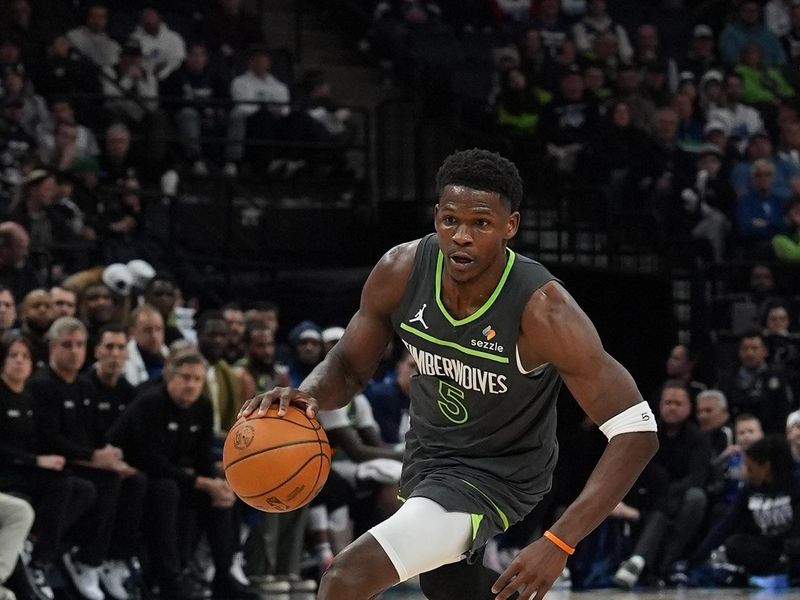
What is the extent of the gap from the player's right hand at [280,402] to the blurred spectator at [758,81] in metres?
13.0

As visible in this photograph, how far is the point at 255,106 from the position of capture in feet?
49.2

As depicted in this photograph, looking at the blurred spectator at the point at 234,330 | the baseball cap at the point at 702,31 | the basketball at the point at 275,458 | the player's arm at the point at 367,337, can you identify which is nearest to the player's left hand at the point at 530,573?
the basketball at the point at 275,458

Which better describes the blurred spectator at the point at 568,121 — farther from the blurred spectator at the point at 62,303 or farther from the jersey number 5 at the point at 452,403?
the jersey number 5 at the point at 452,403

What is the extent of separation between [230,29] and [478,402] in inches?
445

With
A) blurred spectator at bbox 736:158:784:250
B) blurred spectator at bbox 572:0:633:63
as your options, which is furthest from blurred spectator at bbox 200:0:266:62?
blurred spectator at bbox 736:158:784:250

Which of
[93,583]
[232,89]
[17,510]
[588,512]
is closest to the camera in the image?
[588,512]

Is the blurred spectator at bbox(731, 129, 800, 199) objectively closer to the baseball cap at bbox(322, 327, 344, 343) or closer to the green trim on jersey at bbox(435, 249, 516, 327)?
the baseball cap at bbox(322, 327, 344, 343)

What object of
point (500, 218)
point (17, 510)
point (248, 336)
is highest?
point (500, 218)

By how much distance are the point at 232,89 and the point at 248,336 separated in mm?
4828

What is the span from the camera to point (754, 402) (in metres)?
12.7

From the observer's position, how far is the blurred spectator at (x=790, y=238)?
14836 millimetres

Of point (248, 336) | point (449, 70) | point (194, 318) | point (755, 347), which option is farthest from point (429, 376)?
point (449, 70)

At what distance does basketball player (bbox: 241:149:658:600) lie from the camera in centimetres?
480

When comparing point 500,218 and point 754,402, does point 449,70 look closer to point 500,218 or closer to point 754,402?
point 754,402
